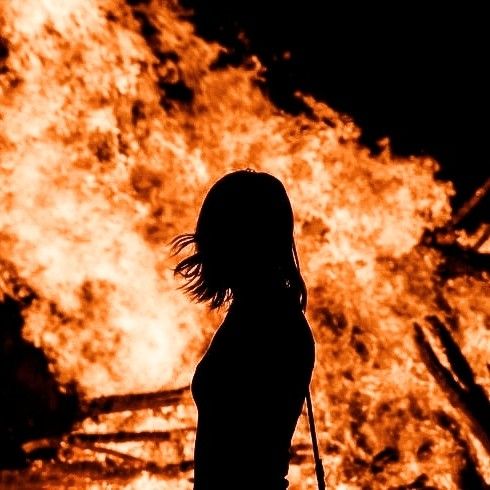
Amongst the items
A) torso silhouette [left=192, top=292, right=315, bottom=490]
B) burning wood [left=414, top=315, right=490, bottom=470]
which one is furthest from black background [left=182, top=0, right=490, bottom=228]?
torso silhouette [left=192, top=292, right=315, bottom=490]

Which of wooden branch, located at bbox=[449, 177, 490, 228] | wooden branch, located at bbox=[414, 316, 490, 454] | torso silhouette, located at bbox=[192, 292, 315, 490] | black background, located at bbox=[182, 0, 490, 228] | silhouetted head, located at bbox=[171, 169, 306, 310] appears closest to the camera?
torso silhouette, located at bbox=[192, 292, 315, 490]

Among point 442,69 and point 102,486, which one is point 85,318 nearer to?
point 102,486

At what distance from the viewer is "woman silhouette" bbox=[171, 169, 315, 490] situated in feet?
4.56

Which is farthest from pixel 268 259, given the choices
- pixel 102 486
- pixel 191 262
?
pixel 102 486

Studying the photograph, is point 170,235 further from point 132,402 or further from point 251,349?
point 251,349

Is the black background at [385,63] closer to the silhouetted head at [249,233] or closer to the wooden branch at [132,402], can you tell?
the wooden branch at [132,402]

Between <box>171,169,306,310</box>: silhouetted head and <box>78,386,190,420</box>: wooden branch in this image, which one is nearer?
<box>171,169,306,310</box>: silhouetted head

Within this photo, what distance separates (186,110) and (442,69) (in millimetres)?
1962

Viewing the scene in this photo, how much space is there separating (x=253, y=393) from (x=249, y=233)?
1.46 feet

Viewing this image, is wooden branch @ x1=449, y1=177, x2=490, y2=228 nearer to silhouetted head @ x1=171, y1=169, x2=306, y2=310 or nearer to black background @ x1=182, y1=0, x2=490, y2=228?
black background @ x1=182, y1=0, x2=490, y2=228

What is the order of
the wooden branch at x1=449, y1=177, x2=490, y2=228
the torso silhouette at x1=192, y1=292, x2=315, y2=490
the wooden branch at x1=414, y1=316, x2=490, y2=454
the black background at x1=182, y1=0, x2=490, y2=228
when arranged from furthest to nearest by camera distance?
the black background at x1=182, y1=0, x2=490, y2=228 < the wooden branch at x1=449, y1=177, x2=490, y2=228 < the wooden branch at x1=414, y1=316, x2=490, y2=454 < the torso silhouette at x1=192, y1=292, x2=315, y2=490

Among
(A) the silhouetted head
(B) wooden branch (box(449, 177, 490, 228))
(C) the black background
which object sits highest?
(C) the black background

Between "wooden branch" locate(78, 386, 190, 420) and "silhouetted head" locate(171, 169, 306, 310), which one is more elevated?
"wooden branch" locate(78, 386, 190, 420)

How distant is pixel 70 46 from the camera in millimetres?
3719
